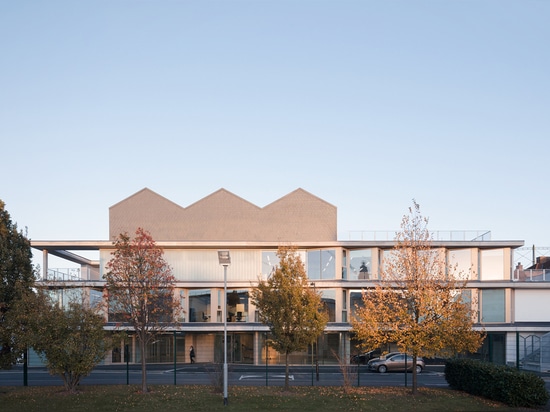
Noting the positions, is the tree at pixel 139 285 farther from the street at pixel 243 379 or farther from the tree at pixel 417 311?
the tree at pixel 417 311

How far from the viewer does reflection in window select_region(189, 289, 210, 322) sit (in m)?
46.3

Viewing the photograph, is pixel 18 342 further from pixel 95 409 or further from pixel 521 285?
pixel 521 285

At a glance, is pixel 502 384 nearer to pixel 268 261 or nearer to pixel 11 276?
pixel 11 276

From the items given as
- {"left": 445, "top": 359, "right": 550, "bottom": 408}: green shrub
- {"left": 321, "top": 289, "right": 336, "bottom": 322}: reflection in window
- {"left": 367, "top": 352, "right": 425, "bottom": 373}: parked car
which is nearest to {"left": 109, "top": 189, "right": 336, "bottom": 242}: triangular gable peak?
{"left": 321, "top": 289, "right": 336, "bottom": 322}: reflection in window

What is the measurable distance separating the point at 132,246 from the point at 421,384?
52.4 feet

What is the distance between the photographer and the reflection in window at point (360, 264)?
149 feet

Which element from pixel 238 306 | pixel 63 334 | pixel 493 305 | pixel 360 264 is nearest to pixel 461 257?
pixel 493 305

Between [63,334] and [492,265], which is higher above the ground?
[492,265]

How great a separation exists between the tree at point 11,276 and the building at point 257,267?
18.8m

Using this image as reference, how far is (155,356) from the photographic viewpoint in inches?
1863

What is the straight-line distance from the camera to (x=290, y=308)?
82.9 feet

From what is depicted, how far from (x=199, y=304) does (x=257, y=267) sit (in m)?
5.33

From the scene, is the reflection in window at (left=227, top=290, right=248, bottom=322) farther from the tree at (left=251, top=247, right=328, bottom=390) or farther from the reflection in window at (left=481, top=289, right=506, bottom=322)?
the tree at (left=251, top=247, right=328, bottom=390)

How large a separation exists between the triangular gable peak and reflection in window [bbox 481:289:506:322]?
12.3m
